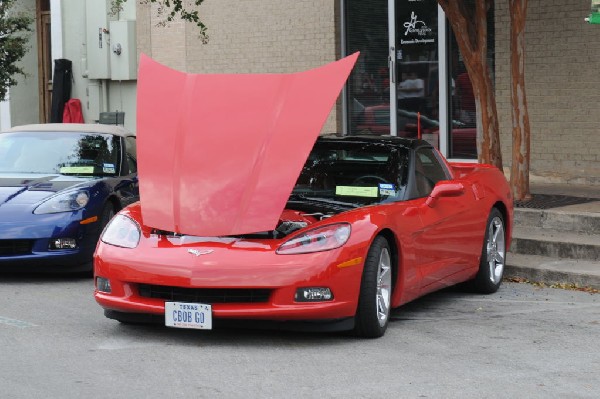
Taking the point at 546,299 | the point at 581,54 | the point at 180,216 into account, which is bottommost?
the point at 546,299

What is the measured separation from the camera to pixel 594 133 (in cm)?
1554

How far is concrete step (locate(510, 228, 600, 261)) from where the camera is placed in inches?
436

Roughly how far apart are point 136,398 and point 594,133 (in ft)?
34.5

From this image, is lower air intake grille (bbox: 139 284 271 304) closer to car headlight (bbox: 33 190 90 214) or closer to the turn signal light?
the turn signal light

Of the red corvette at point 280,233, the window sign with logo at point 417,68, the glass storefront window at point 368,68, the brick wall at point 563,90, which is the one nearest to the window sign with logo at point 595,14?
the red corvette at point 280,233

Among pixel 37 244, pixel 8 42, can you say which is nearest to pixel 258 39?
pixel 8 42

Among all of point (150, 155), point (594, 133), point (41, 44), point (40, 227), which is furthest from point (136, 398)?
point (41, 44)

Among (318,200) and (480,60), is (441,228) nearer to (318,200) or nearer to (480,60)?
(318,200)

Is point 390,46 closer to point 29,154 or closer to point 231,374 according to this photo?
point 29,154

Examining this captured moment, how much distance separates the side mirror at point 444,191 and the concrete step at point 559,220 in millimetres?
3232

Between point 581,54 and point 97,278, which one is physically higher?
point 581,54

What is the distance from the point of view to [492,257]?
33.4 feet

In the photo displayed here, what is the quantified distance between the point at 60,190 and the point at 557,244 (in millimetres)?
4608

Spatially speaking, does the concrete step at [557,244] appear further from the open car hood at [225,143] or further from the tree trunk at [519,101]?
the open car hood at [225,143]
